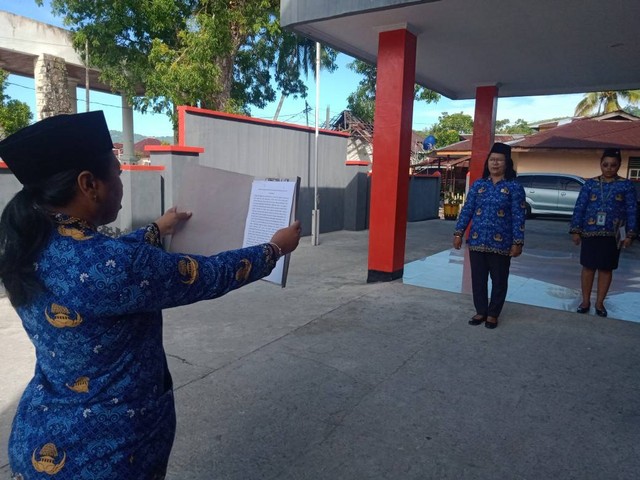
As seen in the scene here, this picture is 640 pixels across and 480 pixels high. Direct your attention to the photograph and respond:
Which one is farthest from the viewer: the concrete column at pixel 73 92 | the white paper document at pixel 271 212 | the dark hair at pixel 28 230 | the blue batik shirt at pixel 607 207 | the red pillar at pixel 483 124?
the concrete column at pixel 73 92

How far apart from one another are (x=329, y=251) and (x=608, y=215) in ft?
16.0

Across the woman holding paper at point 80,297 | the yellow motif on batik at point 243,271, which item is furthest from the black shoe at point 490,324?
the woman holding paper at point 80,297

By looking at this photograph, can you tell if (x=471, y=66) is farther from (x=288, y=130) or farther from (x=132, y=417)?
(x=132, y=417)

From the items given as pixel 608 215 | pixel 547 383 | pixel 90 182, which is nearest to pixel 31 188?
pixel 90 182

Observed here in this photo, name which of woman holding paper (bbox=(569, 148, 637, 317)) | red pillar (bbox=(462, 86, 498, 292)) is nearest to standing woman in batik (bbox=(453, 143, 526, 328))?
woman holding paper (bbox=(569, 148, 637, 317))

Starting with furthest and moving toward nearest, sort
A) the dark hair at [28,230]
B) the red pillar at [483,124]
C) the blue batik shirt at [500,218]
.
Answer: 1. the red pillar at [483,124]
2. the blue batik shirt at [500,218]
3. the dark hair at [28,230]

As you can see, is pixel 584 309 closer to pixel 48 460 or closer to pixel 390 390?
pixel 390 390

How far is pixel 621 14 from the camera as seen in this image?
5.22m

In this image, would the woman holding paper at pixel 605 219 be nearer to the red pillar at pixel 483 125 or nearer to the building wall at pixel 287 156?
the red pillar at pixel 483 125

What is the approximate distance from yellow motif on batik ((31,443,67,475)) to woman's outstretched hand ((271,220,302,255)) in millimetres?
814

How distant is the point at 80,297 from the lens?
1115mm

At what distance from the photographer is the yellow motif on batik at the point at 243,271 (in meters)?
1.33

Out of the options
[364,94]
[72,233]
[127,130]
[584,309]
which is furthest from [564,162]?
[72,233]

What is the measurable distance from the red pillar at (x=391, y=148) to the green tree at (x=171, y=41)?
7.31m
